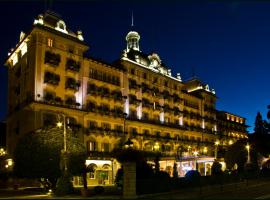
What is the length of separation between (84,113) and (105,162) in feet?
32.7

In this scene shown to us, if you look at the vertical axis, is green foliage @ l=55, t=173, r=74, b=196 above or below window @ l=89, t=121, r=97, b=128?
below

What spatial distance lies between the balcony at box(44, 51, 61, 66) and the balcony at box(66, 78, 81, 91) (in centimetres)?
393

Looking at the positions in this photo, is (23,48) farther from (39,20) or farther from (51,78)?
(51,78)

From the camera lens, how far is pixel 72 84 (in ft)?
214

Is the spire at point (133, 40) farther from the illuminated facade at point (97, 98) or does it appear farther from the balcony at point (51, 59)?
the balcony at point (51, 59)

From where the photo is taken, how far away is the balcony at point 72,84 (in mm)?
64856

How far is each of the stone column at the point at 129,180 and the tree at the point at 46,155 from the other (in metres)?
12.2

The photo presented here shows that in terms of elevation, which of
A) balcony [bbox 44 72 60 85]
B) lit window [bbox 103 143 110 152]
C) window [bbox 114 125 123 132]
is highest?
balcony [bbox 44 72 60 85]

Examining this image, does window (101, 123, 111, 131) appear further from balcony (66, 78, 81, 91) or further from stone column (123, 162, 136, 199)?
stone column (123, 162, 136, 199)

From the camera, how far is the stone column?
1268 inches

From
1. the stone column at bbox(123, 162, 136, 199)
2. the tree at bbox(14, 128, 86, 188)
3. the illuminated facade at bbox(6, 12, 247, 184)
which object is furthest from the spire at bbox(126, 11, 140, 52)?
the stone column at bbox(123, 162, 136, 199)

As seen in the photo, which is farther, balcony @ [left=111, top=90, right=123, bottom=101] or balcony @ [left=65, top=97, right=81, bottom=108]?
balcony @ [left=111, top=90, right=123, bottom=101]

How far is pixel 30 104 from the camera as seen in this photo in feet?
193

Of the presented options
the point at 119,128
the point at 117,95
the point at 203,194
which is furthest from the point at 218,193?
the point at 117,95
